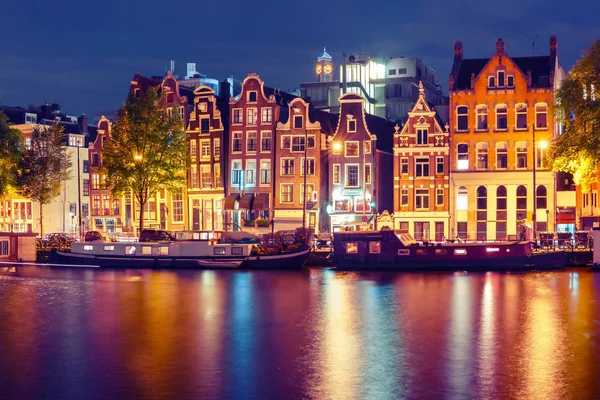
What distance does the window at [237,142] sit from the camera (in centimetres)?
9581

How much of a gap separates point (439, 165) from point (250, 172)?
1933 cm

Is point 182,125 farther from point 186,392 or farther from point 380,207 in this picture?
point 186,392

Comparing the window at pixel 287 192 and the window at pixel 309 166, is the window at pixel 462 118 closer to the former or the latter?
the window at pixel 309 166

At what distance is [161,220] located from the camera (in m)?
101

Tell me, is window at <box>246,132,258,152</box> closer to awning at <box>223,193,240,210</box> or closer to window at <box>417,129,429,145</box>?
awning at <box>223,193,240,210</box>

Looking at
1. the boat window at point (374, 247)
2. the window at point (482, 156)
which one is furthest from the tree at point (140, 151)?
the window at point (482, 156)

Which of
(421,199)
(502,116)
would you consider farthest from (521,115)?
(421,199)

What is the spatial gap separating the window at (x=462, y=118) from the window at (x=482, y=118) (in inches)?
40.2

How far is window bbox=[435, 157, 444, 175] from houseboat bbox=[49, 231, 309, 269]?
22.1 meters

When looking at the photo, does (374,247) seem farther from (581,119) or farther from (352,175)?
(352,175)

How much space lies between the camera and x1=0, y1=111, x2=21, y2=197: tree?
3669 inches

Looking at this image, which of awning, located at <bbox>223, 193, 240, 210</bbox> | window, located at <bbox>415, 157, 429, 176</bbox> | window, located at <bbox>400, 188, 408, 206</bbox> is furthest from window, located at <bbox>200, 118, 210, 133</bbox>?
window, located at <bbox>415, 157, 429, 176</bbox>

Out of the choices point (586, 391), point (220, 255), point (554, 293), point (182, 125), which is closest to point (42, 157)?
point (182, 125)

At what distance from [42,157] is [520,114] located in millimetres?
50351
